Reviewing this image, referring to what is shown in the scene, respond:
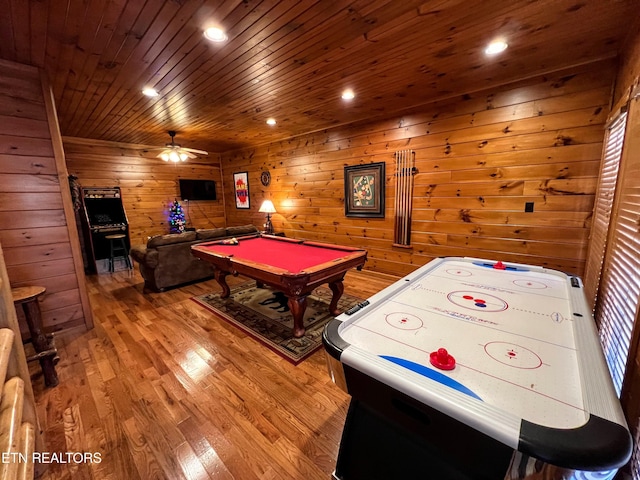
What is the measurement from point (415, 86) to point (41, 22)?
3.09m

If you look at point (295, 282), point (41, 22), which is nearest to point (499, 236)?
point (295, 282)

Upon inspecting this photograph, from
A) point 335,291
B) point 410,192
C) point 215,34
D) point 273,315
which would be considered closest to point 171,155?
point 215,34

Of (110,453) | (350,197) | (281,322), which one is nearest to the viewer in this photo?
(110,453)

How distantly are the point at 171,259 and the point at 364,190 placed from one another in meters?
3.03

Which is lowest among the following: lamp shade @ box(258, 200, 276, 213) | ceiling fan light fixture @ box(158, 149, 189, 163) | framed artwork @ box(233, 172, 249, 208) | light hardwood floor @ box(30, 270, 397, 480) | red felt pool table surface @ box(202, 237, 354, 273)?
light hardwood floor @ box(30, 270, 397, 480)

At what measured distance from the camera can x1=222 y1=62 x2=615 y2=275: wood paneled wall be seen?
8.16 ft

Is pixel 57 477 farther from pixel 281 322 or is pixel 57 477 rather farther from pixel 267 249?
pixel 267 249

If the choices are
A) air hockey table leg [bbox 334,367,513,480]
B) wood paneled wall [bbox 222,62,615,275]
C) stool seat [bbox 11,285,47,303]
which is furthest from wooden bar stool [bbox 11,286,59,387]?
wood paneled wall [bbox 222,62,615,275]

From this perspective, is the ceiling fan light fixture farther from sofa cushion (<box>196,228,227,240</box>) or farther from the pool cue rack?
the pool cue rack

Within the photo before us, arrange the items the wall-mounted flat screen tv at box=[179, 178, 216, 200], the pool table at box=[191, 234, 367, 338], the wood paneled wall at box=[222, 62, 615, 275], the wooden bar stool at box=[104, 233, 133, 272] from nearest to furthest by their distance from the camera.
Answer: the pool table at box=[191, 234, 367, 338] → the wood paneled wall at box=[222, 62, 615, 275] → the wooden bar stool at box=[104, 233, 133, 272] → the wall-mounted flat screen tv at box=[179, 178, 216, 200]

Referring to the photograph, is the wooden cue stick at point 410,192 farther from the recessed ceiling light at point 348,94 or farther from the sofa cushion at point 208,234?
the sofa cushion at point 208,234

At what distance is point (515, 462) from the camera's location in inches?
23.6

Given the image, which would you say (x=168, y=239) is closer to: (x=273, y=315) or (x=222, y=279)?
(x=222, y=279)

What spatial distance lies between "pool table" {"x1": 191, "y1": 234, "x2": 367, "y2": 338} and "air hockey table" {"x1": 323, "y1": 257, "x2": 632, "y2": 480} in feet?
3.01
